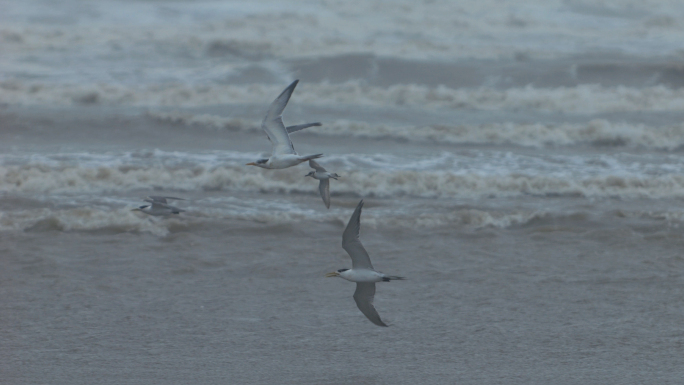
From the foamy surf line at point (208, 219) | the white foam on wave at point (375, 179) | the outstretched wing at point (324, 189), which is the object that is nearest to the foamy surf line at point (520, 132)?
the white foam on wave at point (375, 179)

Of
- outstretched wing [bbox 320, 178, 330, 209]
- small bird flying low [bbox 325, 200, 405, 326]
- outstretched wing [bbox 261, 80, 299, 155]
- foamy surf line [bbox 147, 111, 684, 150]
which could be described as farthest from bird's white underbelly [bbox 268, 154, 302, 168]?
foamy surf line [bbox 147, 111, 684, 150]

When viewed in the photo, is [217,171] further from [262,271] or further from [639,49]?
[639,49]

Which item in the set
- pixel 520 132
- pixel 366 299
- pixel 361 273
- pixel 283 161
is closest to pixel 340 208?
pixel 283 161

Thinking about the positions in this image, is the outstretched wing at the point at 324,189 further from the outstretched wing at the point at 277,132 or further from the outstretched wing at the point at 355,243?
the outstretched wing at the point at 355,243

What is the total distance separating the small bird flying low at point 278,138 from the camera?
7.54 meters

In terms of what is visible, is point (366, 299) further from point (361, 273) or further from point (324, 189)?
point (324, 189)

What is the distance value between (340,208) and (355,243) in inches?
170

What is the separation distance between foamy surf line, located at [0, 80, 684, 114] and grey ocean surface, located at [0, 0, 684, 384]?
77mm

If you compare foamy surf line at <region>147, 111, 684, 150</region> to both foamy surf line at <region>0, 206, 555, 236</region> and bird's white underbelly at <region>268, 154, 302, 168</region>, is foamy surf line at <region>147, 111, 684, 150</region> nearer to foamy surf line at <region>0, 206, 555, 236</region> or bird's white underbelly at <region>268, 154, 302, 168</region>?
foamy surf line at <region>0, 206, 555, 236</region>

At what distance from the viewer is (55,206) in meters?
10.5

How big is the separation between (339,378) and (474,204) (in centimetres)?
490

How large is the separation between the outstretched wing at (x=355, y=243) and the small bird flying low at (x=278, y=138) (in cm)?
123

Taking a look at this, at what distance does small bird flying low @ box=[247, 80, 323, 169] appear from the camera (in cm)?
754

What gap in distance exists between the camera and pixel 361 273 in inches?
263
